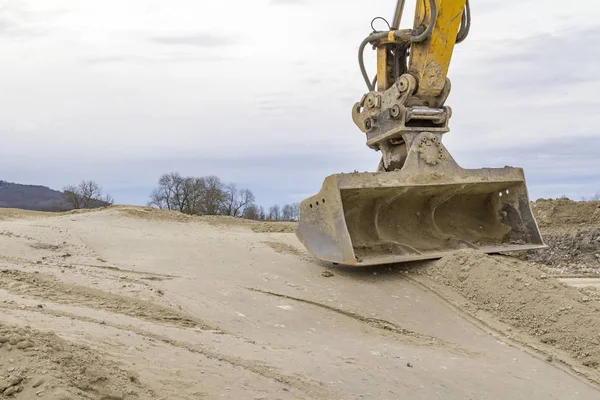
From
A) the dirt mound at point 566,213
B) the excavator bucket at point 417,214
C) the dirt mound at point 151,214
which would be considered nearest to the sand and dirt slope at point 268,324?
the excavator bucket at point 417,214

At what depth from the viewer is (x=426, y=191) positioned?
7289 millimetres

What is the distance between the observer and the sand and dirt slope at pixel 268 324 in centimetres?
296

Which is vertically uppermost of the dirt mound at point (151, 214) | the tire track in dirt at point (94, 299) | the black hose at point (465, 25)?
the black hose at point (465, 25)

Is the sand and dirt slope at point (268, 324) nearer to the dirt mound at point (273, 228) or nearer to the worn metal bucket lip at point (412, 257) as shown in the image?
the worn metal bucket lip at point (412, 257)

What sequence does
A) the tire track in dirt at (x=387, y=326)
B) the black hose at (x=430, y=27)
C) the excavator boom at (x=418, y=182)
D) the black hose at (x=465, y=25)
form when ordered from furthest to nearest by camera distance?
the black hose at (x=465, y=25) → the black hose at (x=430, y=27) → the excavator boom at (x=418, y=182) → the tire track in dirt at (x=387, y=326)

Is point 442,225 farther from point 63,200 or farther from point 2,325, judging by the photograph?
point 63,200

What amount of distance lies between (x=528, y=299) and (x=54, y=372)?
4.30 meters

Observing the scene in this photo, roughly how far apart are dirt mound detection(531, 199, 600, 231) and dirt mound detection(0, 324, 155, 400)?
1196 cm

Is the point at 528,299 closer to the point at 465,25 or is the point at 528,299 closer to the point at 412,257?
the point at 412,257

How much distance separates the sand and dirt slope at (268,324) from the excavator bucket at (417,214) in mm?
286

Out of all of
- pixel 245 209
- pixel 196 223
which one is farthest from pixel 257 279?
pixel 245 209

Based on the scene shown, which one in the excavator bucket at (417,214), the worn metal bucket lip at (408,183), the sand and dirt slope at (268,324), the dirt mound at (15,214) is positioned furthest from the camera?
the dirt mound at (15,214)

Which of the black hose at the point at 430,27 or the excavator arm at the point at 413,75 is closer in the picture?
the black hose at the point at 430,27

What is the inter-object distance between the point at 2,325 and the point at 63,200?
23.3 meters
